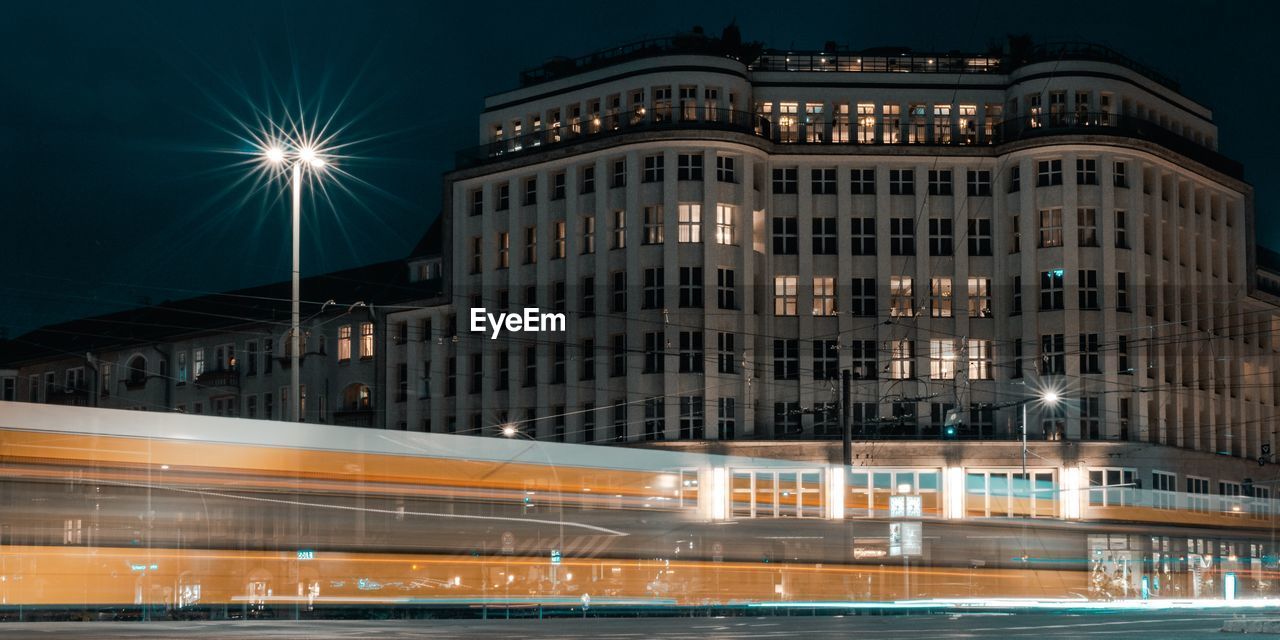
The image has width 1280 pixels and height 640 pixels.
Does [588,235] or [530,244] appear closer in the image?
[588,235]

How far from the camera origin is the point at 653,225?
3059 inches

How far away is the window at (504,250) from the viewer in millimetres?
82625

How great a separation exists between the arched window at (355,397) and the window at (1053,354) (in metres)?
34.0

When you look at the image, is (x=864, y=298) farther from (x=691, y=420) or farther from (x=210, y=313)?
(x=210, y=313)

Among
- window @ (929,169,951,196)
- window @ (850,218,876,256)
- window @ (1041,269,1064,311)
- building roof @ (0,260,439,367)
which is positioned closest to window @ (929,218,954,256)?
window @ (929,169,951,196)

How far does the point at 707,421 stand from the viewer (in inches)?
2968

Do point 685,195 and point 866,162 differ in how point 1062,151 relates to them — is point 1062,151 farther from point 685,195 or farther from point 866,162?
point 685,195

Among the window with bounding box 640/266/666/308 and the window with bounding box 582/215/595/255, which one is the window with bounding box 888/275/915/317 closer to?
the window with bounding box 640/266/666/308

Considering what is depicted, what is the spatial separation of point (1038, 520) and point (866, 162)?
31.0 metres

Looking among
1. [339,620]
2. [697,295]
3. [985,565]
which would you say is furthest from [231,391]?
[339,620]

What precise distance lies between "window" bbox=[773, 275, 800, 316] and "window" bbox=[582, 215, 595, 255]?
8.54m

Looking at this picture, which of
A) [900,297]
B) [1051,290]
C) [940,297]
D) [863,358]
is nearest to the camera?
[1051,290]

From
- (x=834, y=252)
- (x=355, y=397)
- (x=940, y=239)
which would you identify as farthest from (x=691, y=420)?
(x=355, y=397)

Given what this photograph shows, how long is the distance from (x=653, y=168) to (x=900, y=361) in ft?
46.2
